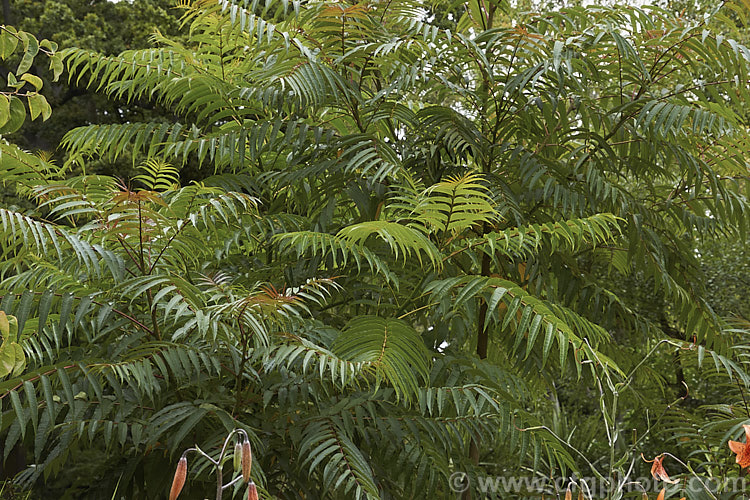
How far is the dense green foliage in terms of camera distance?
1.47m

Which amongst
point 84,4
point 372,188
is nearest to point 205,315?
point 372,188

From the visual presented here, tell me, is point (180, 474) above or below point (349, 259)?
above

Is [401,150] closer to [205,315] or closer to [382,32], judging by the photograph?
[382,32]

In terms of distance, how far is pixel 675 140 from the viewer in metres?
2.29

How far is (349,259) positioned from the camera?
206 centimetres

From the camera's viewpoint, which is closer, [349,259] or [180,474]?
[180,474]

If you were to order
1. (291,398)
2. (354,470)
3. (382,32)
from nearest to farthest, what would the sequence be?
1. (354,470)
2. (291,398)
3. (382,32)

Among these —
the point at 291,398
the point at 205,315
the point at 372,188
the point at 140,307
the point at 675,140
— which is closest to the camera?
the point at 205,315

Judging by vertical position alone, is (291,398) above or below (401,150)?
below

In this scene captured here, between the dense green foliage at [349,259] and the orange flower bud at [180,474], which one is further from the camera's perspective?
the dense green foliage at [349,259]

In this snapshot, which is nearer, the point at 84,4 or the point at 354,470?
the point at 354,470

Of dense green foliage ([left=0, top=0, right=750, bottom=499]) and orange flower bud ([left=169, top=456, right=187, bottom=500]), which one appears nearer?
orange flower bud ([left=169, top=456, right=187, bottom=500])

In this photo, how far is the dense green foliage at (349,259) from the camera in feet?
4.84

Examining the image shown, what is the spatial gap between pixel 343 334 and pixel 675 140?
53.8 inches
